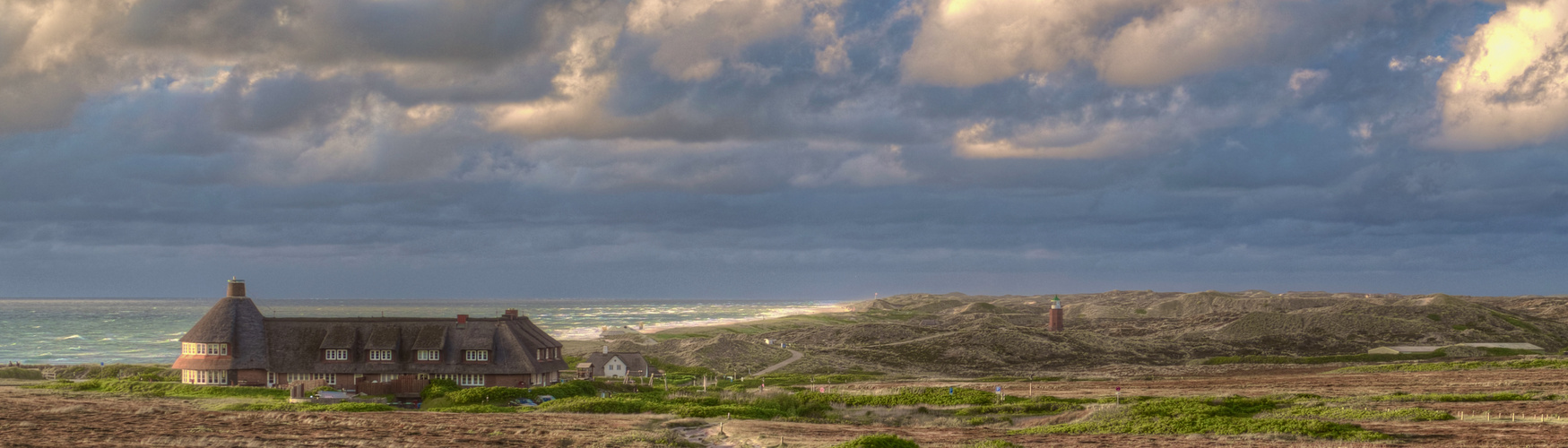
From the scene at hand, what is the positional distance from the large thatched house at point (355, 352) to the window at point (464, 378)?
6 centimetres

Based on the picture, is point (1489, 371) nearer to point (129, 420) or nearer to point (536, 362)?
point (536, 362)

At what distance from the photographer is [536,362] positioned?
62.7m

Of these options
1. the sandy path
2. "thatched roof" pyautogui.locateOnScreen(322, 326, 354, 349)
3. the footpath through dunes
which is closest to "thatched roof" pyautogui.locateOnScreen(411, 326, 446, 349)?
"thatched roof" pyautogui.locateOnScreen(322, 326, 354, 349)

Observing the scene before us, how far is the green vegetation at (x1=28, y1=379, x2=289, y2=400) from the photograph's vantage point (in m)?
58.0

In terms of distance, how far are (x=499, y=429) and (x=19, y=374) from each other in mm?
58526

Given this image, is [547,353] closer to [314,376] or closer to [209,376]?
[314,376]

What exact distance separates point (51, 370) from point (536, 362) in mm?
49449

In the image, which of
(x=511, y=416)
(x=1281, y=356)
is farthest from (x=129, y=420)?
(x=1281, y=356)

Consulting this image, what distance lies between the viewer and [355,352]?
206ft

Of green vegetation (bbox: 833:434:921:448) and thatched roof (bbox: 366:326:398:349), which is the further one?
thatched roof (bbox: 366:326:398:349)

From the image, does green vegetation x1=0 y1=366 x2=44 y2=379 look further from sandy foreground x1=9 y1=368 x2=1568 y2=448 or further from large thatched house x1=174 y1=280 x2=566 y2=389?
large thatched house x1=174 y1=280 x2=566 y2=389

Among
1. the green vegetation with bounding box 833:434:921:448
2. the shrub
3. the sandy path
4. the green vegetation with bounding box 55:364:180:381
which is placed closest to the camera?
the green vegetation with bounding box 833:434:921:448

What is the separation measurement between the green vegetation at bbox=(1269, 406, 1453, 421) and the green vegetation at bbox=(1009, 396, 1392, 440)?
167 centimetres

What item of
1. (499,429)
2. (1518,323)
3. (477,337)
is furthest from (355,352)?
(1518,323)
